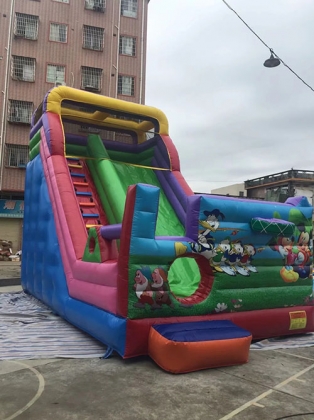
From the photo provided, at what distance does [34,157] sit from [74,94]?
1568 mm

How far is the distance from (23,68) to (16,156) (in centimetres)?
466

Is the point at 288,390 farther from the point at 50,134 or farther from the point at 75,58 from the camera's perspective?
the point at 75,58

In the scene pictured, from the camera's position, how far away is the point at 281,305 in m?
5.08

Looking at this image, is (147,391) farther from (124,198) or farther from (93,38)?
(93,38)

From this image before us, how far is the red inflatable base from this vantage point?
4048 mm

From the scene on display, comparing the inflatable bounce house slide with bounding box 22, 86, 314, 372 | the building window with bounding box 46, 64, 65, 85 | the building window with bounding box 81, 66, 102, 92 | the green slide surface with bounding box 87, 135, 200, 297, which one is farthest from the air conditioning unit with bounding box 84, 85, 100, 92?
the inflatable bounce house slide with bounding box 22, 86, 314, 372

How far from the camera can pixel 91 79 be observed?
21.3 meters

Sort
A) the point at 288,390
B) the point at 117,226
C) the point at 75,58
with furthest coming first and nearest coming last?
the point at 75,58 → the point at 117,226 → the point at 288,390

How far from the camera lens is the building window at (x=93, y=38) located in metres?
21.4

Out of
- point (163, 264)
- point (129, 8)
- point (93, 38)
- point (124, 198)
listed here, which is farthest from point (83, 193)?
point (129, 8)

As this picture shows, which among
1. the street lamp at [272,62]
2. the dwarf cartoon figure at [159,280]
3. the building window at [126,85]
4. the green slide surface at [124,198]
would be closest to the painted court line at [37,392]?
the dwarf cartoon figure at [159,280]

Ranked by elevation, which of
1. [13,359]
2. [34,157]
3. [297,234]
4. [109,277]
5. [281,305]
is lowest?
[13,359]

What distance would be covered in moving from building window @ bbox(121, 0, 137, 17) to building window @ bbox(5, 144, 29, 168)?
31.6 ft

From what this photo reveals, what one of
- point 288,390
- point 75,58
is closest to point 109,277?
point 288,390
